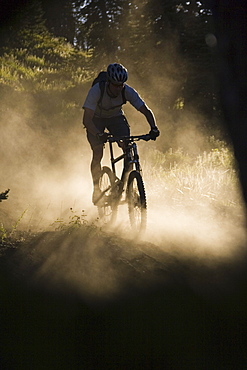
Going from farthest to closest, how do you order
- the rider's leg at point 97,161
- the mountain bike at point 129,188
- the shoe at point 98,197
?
the shoe at point 98,197
the rider's leg at point 97,161
the mountain bike at point 129,188

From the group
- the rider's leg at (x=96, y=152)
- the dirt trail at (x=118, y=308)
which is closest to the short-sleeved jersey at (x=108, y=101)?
the rider's leg at (x=96, y=152)

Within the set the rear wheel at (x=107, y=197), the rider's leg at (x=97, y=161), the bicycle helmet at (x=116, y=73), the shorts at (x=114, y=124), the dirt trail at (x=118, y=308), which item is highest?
the shorts at (x=114, y=124)

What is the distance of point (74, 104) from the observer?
1884cm

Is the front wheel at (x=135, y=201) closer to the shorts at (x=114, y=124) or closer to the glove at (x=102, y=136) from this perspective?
the glove at (x=102, y=136)

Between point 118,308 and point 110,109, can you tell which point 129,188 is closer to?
point 110,109

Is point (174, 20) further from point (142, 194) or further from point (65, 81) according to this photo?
point (142, 194)

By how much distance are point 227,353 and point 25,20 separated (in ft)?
126

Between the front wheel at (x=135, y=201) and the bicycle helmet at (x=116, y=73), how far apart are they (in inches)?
52.6

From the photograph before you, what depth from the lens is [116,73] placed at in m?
6.36

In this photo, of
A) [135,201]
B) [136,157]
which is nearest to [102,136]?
[136,157]

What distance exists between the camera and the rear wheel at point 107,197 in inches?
293

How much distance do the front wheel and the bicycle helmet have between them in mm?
1337

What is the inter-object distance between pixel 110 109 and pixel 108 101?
146 millimetres

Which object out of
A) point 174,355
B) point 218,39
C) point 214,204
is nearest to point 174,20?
point 214,204
